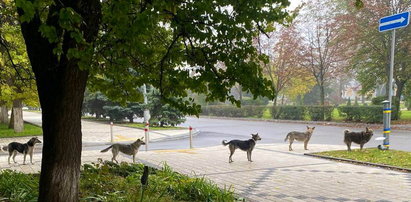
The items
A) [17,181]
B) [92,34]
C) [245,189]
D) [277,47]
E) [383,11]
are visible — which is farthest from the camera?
[277,47]

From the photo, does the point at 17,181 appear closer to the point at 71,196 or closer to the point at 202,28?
the point at 71,196

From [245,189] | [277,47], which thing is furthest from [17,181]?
[277,47]

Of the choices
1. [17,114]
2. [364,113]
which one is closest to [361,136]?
[364,113]

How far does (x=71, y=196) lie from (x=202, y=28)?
9.59 feet

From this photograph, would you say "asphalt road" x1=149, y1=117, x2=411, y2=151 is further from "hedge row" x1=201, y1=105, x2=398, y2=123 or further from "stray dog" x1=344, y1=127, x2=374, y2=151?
"hedge row" x1=201, y1=105, x2=398, y2=123

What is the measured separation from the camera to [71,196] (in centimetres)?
469

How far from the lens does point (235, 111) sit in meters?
42.3

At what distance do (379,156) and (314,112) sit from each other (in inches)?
809

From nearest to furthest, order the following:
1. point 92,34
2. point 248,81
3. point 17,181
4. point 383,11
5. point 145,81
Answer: point 248,81
point 92,34
point 145,81
point 17,181
point 383,11

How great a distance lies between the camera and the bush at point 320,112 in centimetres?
3008

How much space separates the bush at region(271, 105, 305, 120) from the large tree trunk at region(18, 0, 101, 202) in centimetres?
2995

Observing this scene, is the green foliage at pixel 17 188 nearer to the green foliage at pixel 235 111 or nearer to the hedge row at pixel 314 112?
the hedge row at pixel 314 112

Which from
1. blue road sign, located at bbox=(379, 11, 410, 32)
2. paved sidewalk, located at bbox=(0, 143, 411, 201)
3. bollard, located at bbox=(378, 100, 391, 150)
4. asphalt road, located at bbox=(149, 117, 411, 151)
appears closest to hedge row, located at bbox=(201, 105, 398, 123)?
asphalt road, located at bbox=(149, 117, 411, 151)

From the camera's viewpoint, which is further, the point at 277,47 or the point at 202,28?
the point at 277,47
